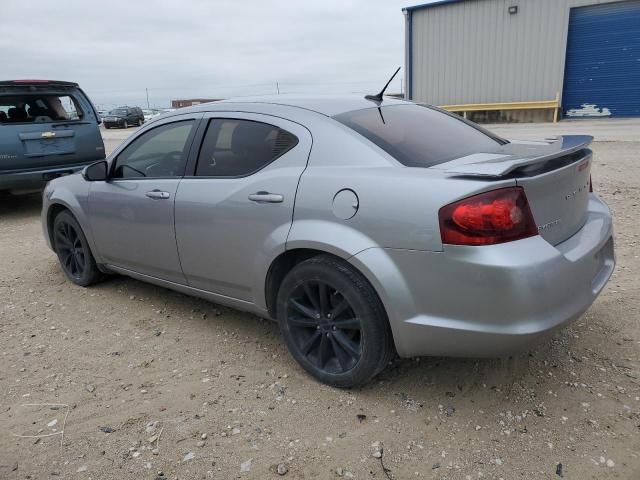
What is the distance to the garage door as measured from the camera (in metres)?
18.8

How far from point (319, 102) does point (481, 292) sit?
1532 mm

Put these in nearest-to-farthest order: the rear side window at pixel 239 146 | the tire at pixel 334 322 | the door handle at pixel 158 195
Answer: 1. the tire at pixel 334 322
2. the rear side window at pixel 239 146
3. the door handle at pixel 158 195

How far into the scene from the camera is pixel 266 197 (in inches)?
114

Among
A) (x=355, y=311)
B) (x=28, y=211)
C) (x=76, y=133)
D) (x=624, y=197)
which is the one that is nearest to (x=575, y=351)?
(x=355, y=311)

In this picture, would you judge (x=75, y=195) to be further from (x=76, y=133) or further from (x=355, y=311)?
(x=76, y=133)

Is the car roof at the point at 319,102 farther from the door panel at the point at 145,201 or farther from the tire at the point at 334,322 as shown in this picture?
the tire at the point at 334,322

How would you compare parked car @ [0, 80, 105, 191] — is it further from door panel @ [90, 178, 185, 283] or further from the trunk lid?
the trunk lid

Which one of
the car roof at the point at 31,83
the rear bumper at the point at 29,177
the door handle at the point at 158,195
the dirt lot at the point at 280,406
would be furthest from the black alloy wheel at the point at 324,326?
the car roof at the point at 31,83

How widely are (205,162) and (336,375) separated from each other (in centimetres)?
155

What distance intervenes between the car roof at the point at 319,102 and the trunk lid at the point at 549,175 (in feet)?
2.52

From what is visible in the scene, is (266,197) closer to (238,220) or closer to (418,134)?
(238,220)

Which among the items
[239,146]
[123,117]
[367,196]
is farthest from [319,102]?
[123,117]

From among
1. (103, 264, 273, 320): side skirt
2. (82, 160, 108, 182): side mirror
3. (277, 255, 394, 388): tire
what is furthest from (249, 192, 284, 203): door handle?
(82, 160, 108, 182): side mirror

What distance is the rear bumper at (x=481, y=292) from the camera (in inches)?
87.3
